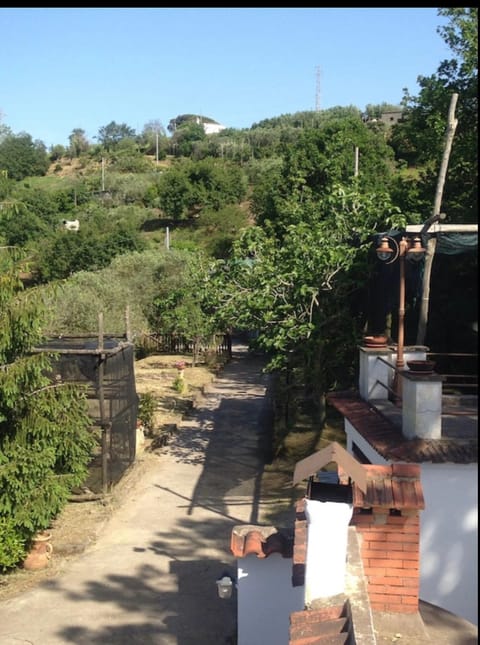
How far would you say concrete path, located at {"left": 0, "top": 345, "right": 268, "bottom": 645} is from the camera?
689cm

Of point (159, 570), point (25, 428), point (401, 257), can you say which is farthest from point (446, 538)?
point (25, 428)

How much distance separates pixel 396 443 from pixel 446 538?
1039 mm

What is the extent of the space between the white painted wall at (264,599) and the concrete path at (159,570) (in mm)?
629

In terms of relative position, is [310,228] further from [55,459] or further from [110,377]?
[55,459]

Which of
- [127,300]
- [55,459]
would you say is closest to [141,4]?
[55,459]

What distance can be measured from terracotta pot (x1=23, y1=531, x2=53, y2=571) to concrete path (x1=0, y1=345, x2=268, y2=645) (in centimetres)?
34

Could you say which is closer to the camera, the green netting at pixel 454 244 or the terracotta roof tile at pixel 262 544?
the green netting at pixel 454 244

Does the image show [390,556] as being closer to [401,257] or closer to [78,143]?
[401,257]

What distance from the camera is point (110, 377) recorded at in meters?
10.9

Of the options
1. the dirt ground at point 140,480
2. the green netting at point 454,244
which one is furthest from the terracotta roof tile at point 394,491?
the dirt ground at point 140,480

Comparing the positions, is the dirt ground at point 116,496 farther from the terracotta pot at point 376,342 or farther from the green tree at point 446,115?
the green tree at point 446,115

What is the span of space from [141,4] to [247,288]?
10.5 metres

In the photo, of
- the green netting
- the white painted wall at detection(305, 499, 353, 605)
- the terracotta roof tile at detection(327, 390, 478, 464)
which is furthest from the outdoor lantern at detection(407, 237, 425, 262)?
the white painted wall at detection(305, 499, 353, 605)

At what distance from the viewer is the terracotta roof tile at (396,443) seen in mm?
3251
